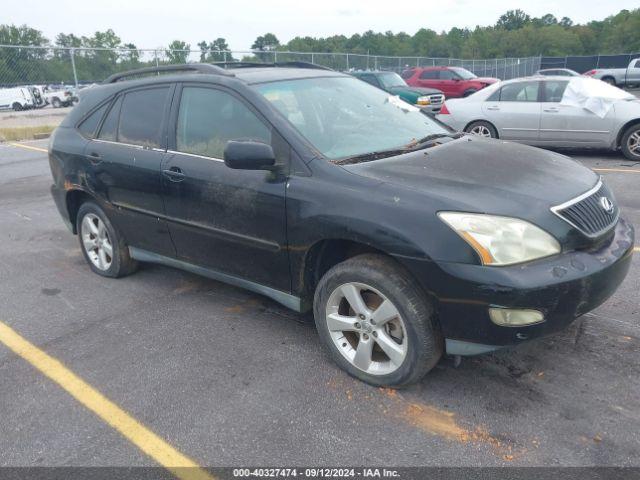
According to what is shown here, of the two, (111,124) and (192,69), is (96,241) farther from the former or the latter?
(192,69)

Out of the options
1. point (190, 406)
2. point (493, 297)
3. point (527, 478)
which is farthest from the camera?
A: point (190, 406)

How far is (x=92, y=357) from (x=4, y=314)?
1.22 m

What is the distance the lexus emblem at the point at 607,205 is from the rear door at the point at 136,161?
114 inches

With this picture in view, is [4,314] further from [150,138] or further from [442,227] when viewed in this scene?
[442,227]

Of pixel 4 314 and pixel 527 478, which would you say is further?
pixel 4 314

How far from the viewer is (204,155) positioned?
3705 mm

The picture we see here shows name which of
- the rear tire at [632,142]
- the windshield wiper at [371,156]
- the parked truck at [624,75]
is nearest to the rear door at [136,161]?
the windshield wiper at [371,156]

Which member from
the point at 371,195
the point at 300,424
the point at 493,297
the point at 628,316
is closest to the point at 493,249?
the point at 493,297

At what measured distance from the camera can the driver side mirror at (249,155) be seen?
3086 mm

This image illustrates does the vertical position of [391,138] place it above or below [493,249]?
above

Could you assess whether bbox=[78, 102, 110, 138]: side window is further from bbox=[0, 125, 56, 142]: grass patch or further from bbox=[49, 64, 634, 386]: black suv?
bbox=[0, 125, 56, 142]: grass patch

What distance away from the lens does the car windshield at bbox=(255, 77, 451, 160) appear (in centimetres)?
340

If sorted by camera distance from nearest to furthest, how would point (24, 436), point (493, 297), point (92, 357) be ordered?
1. point (493, 297)
2. point (24, 436)
3. point (92, 357)

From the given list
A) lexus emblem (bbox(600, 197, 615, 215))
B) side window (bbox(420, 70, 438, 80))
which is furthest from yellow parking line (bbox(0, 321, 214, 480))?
side window (bbox(420, 70, 438, 80))
